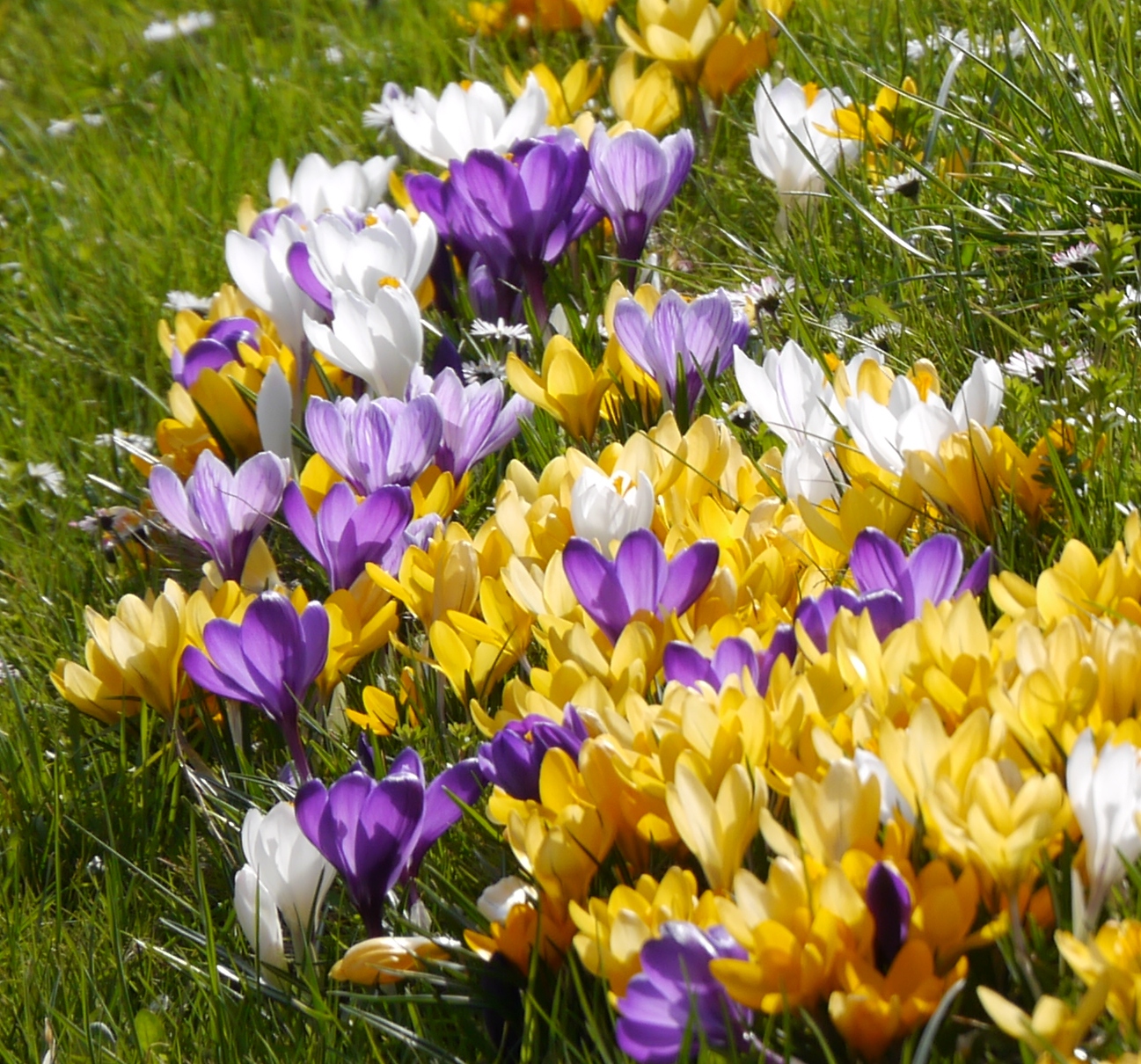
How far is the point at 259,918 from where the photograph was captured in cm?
144

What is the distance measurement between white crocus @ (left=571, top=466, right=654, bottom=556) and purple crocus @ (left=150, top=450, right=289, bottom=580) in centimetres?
50

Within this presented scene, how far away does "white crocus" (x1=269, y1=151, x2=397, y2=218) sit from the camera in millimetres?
2744

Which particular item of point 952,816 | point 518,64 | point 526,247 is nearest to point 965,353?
point 526,247

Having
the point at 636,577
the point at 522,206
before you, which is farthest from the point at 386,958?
the point at 522,206

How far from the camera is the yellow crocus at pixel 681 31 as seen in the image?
2826mm

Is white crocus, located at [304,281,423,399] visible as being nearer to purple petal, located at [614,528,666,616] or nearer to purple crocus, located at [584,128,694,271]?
purple crocus, located at [584,128,694,271]

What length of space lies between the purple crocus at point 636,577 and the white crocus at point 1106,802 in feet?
1.68

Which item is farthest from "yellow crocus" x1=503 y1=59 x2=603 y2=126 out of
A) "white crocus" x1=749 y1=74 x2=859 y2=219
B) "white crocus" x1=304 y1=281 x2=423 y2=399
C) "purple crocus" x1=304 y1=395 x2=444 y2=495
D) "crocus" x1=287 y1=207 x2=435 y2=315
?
"purple crocus" x1=304 y1=395 x2=444 y2=495

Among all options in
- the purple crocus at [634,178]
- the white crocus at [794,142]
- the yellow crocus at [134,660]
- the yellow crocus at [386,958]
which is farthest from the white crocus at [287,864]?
the white crocus at [794,142]

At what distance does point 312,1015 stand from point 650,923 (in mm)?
388

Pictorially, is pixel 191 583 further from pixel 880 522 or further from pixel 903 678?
pixel 903 678

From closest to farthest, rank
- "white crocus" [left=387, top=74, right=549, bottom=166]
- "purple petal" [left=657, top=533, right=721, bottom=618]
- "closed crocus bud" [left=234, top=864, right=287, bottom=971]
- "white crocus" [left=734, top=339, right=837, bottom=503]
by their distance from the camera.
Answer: "closed crocus bud" [left=234, top=864, right=287, bottom=971] < "purple petal" [left=657, top=533, right=721, bottom=618] < "white crocus" [left=734, top=339, right=837, bottom=503] < "white crocus" [left=387, top=74, right=549, bottom=166]

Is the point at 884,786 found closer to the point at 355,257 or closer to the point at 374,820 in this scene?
the point at 374,820

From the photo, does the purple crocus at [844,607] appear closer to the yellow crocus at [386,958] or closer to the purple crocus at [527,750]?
the purple crocus at [527,750]
